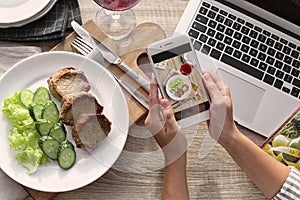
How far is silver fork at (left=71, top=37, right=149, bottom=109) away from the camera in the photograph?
1.28 m

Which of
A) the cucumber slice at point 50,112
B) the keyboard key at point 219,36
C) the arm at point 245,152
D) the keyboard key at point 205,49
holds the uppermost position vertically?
the keyboard key at point 219,36

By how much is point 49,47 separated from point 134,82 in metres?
0.21

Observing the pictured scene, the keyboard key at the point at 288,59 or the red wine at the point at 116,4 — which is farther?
the keyboard key at the point at 288,59

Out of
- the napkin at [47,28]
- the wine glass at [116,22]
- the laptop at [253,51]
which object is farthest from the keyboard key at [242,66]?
the napkin at [47,28]

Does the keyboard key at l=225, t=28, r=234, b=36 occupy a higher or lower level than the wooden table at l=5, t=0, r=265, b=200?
higher

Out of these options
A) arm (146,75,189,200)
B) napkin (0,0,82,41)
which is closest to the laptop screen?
arm (146,75,189,200)

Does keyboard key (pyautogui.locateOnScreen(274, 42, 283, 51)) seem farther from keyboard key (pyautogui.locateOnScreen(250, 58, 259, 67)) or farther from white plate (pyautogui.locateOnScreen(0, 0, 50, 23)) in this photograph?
white plate (pyautogui.locateOnScreen(0, 0, 50, 23))

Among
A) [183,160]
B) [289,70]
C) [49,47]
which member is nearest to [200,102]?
[183,160]

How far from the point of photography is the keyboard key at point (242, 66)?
4.34 feet

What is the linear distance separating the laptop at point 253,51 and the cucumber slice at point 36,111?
1.15 ft

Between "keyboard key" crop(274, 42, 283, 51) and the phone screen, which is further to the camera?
"keyboard key" crop(274, 42, 283, 51)

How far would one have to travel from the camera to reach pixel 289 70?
4.36 ft

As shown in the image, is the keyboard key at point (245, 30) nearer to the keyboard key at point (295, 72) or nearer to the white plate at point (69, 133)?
the keyboard key at point (295, 72)

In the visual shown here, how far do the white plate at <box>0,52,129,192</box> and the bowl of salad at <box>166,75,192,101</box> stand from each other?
0.34ft
